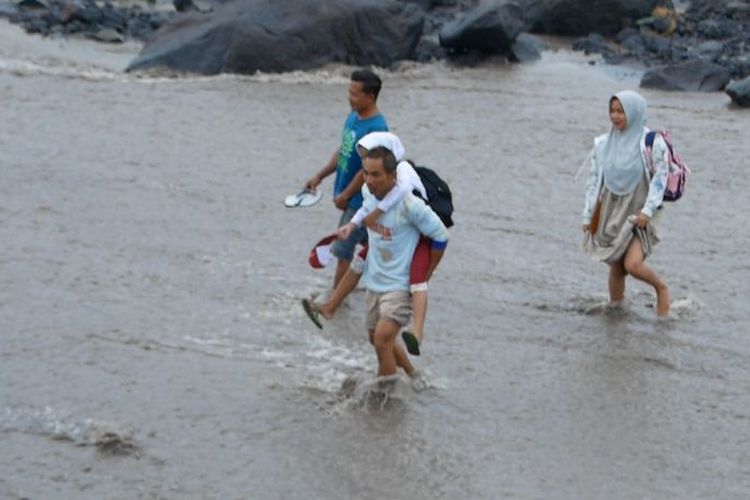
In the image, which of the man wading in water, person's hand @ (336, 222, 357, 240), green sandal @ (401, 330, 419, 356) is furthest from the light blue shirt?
green sandal @ (401, 330, 419, 356)

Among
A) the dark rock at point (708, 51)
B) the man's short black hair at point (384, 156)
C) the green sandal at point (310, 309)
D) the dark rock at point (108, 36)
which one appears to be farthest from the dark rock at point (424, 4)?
the man's short black hair at point (384, 156)

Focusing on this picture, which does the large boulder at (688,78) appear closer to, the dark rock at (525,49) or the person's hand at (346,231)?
the dark rock at (525,49)

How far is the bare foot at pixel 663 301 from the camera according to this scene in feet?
31.1

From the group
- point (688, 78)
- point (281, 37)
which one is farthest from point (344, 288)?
point (688, 78)

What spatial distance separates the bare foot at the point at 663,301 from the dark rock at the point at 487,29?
41.6ft

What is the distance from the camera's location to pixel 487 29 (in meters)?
21.8

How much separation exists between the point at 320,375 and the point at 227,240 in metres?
3.01

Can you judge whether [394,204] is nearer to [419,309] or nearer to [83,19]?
[419,309]

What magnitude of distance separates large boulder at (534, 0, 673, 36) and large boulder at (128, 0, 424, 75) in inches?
187

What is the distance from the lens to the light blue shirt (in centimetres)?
736

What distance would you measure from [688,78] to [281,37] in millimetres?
5810

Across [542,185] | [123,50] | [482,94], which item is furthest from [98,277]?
[123,50]

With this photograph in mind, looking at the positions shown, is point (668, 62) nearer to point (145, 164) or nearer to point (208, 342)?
point (145, 164)

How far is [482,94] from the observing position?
62.7 ft
